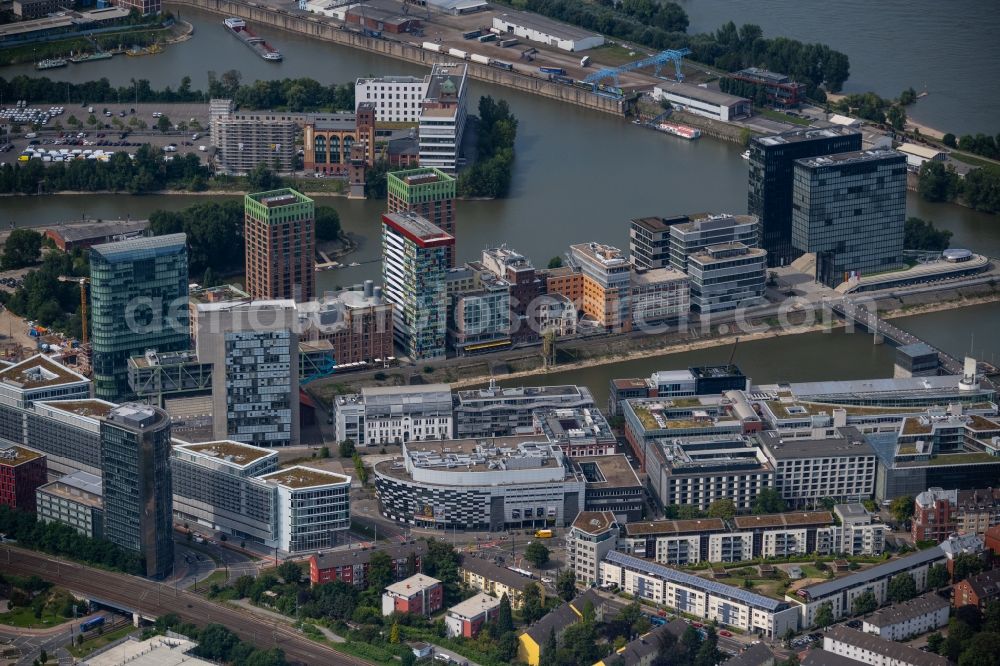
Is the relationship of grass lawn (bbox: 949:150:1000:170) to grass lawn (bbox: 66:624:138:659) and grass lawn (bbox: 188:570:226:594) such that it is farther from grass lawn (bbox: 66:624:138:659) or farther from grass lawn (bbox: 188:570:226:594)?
grass lawn (bbox: 66:624:138:659)

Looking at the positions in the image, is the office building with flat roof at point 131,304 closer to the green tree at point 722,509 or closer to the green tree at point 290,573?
the green tree at point 290,573

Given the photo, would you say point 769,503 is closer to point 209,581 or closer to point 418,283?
point 418,283

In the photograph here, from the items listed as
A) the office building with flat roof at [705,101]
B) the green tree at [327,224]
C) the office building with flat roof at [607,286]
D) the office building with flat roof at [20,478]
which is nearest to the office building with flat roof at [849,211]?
the office building with flat roof at [607,286]

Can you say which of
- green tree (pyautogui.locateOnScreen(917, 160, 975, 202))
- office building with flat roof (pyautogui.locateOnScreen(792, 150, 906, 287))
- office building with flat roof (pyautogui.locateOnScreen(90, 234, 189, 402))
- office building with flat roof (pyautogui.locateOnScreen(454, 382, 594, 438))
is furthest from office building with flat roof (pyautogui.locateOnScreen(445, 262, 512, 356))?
green tree (pyautogui.locateOnScreen(917, 160, 975, 202))

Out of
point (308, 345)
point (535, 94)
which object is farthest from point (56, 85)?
point (308, 345)

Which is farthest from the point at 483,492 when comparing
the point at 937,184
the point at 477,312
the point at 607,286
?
the point at 937,184

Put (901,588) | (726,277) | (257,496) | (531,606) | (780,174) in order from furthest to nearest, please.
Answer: (780,174), (726,277), (257,496), (901,588), (531,606)

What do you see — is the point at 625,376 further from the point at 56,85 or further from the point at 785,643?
the point at 56,85
